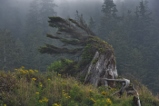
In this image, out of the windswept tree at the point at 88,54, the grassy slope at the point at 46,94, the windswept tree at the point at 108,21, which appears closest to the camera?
the grassy slope at the point at 46,94

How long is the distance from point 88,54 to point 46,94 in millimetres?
6097

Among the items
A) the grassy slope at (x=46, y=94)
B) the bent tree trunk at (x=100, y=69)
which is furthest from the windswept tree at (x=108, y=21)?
the grassy slope at (x=46, y=94)

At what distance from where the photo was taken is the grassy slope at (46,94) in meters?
6.34

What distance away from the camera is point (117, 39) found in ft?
178

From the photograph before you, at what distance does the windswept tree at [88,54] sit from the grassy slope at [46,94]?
333 cm

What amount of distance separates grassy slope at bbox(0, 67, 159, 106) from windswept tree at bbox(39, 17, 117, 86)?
3.33 meters

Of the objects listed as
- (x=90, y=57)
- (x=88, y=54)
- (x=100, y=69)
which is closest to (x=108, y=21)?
(x=88, y=54)

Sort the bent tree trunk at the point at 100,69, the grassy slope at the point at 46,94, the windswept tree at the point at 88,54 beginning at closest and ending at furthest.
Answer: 1. the grassy slope at the point at 46,94
2. the bent tree trunk at the point at 100,69
3. the windswept tree at the point at 88,54

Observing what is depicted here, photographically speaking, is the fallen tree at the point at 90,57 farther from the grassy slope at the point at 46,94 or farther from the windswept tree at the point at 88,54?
the grassy slope at the point at 46,94

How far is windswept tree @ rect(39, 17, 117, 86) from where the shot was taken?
11746 millimetres

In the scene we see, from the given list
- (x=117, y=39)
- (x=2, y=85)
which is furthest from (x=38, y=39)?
(x=2, y=85)

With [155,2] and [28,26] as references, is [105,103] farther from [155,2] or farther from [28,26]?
[155,2]

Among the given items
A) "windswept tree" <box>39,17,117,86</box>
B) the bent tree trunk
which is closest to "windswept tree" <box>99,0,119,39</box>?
"windswept tree" <box>39,17,117,86</box>

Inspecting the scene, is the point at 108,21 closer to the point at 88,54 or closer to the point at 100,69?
the point at 88,54
